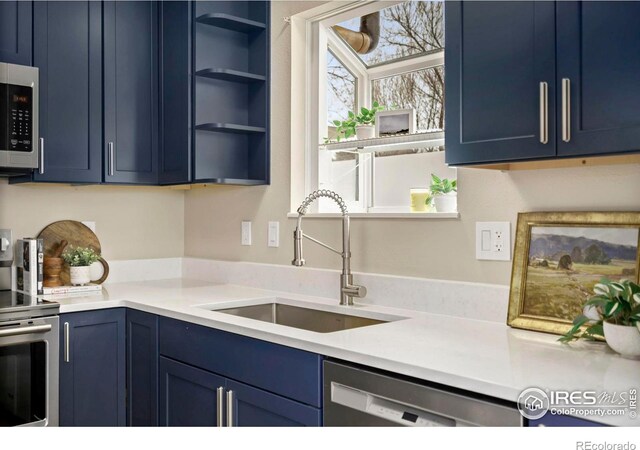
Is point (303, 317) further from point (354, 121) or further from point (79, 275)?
point (79, 275)

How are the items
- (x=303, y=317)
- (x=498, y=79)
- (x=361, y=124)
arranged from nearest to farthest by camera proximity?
(x=498, y=79), (x=303, y=317), (x=361, y=124)

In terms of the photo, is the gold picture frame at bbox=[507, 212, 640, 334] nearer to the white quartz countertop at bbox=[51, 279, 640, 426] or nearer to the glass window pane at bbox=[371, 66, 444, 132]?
the white quartz countertop at bbox=[51, 279, 640, 426]

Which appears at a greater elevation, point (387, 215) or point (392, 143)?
point (392, 143)

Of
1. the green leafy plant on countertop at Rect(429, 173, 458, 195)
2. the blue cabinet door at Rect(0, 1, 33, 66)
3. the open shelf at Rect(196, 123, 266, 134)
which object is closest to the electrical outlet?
the open shelf at Rect(196, 123, 266, 134)

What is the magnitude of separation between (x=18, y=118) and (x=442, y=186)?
1717mm

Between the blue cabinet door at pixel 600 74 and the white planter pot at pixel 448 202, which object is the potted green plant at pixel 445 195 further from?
the blue cabinet door at pixel 600 74

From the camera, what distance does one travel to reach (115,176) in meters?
2.80

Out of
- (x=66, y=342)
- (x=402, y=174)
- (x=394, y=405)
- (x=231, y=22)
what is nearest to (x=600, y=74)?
(x=394, y=405)

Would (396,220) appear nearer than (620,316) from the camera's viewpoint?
No

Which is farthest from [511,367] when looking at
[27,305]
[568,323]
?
[27,305]

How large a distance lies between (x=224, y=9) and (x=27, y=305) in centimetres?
158

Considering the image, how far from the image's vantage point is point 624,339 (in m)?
1.44

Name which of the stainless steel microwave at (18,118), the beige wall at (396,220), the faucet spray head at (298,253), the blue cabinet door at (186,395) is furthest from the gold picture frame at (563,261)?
the stainless steel microwave at (18,118)

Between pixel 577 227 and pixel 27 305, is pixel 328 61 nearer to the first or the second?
pixel 577 227
